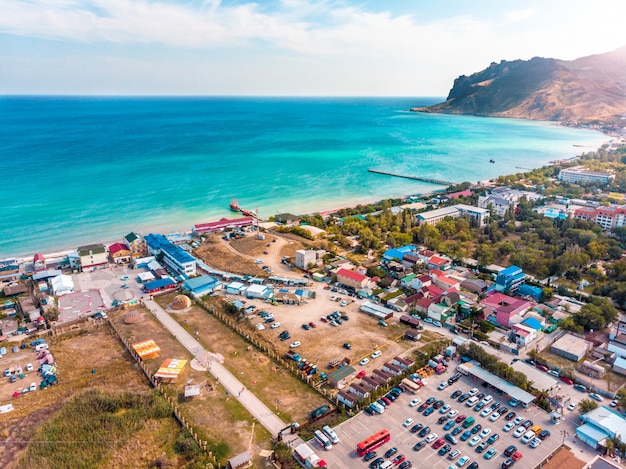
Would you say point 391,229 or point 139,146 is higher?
point 139,146

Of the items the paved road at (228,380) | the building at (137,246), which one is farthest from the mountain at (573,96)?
the paved road at (228,380)

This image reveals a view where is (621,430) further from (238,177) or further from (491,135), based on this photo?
(491,135)

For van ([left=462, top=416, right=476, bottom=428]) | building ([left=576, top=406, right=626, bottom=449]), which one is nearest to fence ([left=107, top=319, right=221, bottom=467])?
van ([left=462, top=416, right=476, bottom=428])

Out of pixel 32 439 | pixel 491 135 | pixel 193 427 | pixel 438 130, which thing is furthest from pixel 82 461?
pixel 438 130

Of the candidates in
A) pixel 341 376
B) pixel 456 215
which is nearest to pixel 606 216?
pixel 456 215

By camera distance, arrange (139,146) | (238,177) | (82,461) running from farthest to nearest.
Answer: (139,146)
(238,177)
(82,461)

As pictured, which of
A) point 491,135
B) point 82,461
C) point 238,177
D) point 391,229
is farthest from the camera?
point 491,135

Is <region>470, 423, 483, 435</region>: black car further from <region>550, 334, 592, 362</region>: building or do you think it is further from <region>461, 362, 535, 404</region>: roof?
<region>550, 334, 592, 362</region>: building
